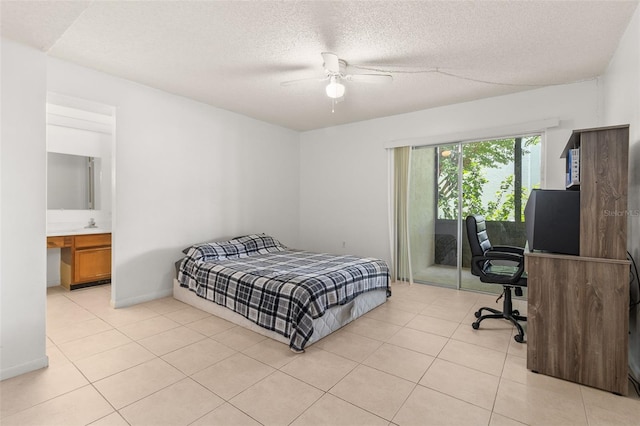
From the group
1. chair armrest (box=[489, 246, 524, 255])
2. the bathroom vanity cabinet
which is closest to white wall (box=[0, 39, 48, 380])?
the bathroom vanity cabinet

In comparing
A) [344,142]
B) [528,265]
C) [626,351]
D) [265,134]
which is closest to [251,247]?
[265,134]

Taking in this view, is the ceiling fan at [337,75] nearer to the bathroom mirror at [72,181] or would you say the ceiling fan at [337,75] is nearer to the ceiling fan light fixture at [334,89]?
the ceiling fan light fixture at [334,89]

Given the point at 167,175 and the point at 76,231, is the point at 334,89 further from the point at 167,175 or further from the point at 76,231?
the point at 76,231

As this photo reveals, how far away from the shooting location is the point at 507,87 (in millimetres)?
3553

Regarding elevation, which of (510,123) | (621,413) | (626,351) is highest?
(510,123)

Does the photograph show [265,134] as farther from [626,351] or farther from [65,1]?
[626,351]

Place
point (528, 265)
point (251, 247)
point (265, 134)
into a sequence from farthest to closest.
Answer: point (265, 134), point (251, 247), point (528, 265)

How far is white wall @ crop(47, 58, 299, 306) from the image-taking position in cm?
338

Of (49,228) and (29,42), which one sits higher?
(29,42)

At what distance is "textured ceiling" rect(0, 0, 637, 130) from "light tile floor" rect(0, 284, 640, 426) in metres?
2.32

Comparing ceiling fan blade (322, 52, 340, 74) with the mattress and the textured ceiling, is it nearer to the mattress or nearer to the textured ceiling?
the textured ceiling

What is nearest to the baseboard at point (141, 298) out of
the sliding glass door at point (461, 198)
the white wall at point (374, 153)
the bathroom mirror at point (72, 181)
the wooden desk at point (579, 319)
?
the bathroom mirror at point (72, 181)

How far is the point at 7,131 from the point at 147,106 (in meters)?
1.71

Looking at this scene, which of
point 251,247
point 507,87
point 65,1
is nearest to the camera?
point 65,1
